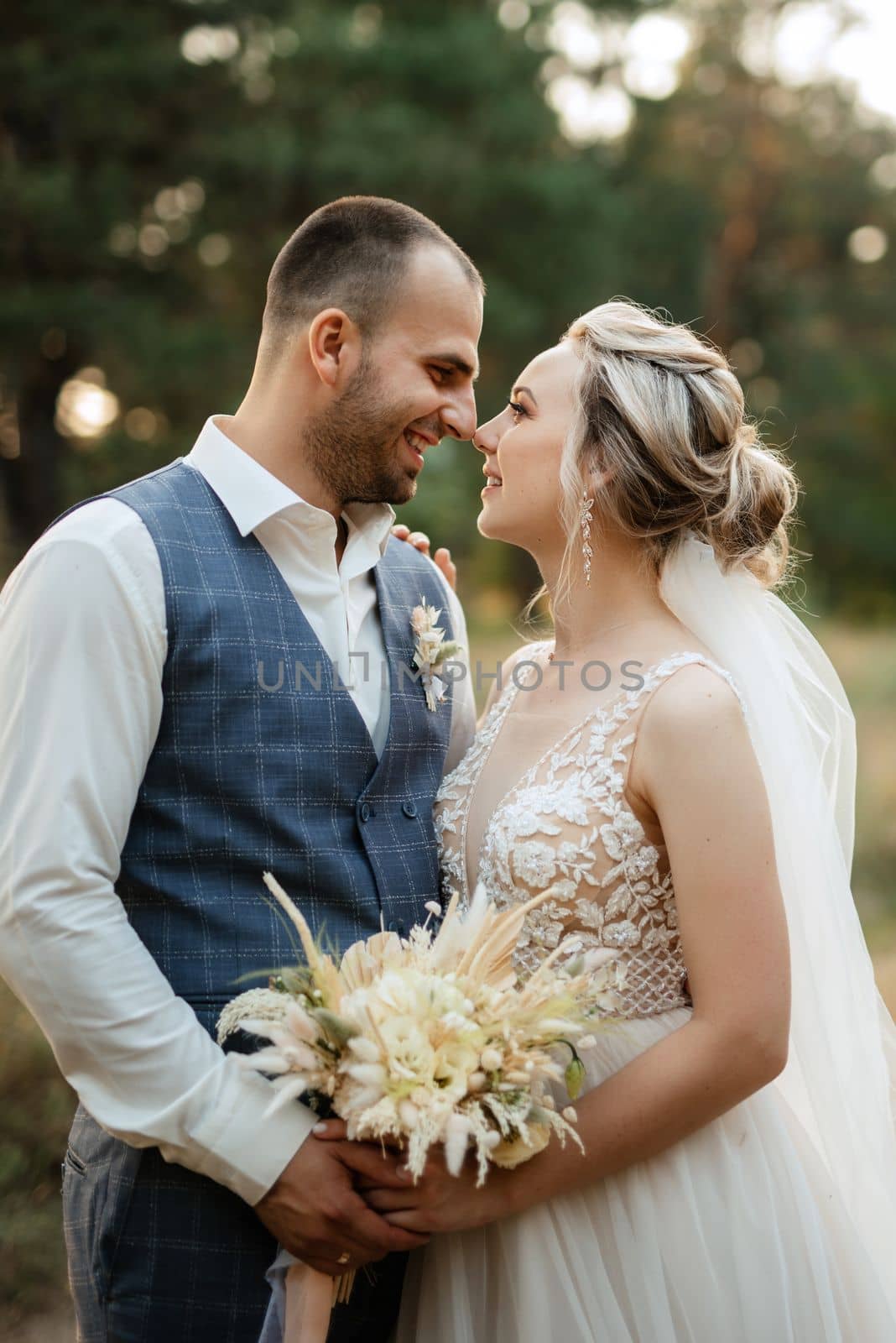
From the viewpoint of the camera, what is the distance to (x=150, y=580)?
2.31 metres

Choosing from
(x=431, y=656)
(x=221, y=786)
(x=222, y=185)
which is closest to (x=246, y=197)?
(x=222, y=185)

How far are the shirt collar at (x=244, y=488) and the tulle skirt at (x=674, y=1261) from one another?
3.86 ft

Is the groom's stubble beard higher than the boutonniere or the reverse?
higher

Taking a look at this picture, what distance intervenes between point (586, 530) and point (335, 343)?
2.22 ft

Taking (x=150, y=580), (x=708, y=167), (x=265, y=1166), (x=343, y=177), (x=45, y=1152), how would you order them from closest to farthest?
(x=265, y=1166) → (x=150, y=580) → (x=45, y=1152) → (x=343, y=177) → (x=708, y=167)

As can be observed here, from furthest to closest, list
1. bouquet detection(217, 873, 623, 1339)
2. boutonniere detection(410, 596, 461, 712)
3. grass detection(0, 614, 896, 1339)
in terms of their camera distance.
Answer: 1. grass detection(0, 614, 896, 1339)
2. boutonniere detection(410, 596, 461, 712)
3. bouquet detection(217, 873, 623, 1339)

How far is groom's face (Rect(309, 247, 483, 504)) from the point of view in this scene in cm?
272

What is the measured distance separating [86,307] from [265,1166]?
31.6 feet

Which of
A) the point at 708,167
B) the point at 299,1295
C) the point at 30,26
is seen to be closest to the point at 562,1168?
the point at 299,1295

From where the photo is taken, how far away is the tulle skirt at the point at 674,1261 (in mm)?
2312

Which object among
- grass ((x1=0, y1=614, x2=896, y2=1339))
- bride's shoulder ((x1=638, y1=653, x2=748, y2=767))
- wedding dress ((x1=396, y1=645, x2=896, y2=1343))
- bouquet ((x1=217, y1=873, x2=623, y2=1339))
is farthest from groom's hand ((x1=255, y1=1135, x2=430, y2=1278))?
grass ((x1=0, y1=614, x2=896, y2=1339))

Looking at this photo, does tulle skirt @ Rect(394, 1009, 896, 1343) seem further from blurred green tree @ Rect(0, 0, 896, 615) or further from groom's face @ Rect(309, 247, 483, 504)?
blurred green tree @ Rect(0, 0, 896, 615)

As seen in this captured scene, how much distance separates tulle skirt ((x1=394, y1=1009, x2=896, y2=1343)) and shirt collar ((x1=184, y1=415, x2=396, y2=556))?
1.18m

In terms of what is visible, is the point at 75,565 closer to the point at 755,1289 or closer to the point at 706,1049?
the point at 706,1049
